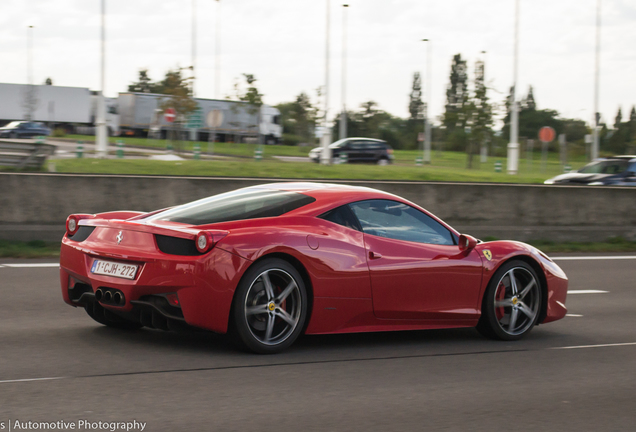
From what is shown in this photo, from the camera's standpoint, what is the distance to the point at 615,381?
17.5 ft

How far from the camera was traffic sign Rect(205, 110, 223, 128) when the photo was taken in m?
50.8

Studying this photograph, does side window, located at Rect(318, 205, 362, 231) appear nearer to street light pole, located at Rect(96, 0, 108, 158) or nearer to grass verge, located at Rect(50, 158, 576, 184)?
grass verge, located at Rect(50, 158, 576, 184)

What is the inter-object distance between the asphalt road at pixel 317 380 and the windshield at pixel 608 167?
16960 mm

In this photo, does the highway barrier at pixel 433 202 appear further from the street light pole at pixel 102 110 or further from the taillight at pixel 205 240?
the street light pole at pixel 102 110

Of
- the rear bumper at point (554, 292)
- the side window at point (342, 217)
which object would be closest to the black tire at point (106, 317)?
the side window at point (342, 217)

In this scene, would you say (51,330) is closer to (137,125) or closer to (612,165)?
(612,165)

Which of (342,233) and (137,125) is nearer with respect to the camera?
(342,233)

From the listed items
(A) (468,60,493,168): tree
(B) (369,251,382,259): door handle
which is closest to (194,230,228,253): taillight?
(B) (369,251,382,259): door handle

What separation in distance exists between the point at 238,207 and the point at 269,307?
821 mm

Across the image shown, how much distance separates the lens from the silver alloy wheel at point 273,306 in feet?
17.4

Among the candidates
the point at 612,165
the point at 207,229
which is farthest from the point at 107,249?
the point at 612,165

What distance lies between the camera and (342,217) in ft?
19.1

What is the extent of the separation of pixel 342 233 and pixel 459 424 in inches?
76.2

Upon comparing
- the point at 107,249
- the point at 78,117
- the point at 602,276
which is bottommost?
the point at 602,276
